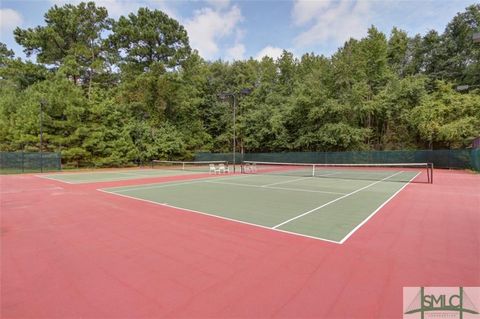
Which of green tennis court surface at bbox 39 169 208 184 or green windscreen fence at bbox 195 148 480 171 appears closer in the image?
green tennis court surface at bbox 39 169 208 184

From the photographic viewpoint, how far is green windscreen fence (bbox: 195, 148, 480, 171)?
22000 mm

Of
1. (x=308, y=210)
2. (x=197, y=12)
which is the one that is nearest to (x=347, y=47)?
(x=197, y=12)

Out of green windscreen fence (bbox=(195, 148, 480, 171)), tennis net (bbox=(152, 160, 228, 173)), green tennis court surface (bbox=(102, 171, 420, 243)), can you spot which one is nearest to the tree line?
tennis net (bbox=(152, 160, 228, 173))

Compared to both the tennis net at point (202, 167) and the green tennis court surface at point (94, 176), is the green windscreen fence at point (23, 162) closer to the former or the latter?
the green tennis court surface at point (94, 176)

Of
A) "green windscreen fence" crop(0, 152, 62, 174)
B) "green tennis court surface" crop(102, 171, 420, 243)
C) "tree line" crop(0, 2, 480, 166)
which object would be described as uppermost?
"tree line" crop(0, 2, 480, 166)

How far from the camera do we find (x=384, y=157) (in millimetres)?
26266

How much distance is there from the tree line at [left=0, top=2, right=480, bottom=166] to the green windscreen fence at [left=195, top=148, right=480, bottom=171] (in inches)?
85.6

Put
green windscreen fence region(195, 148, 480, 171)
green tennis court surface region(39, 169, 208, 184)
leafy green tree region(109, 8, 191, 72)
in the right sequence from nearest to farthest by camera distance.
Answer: green tennis court surface region(39, 169, 208, 184), green windscreen fence region(195, 148, 480, 171), leafy green tree region(109, 8, 191, 72)

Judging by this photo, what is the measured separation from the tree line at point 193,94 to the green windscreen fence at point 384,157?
7.13 feet

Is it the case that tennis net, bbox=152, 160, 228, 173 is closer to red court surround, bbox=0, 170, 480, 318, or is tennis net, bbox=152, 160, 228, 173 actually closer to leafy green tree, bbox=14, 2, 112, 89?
red court surround, bbox=0, 170, 480, 318

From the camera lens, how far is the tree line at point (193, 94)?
26.5m

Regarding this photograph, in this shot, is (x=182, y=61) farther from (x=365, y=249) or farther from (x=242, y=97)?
(x=365, y=249)

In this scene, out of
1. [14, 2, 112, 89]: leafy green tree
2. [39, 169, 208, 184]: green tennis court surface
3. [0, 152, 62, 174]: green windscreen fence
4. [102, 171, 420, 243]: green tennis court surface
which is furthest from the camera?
[14, 2, 112, 89]: leafy green tree

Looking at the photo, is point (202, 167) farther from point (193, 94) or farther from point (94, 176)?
point (193, 94)
